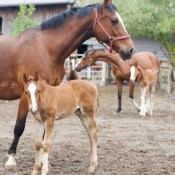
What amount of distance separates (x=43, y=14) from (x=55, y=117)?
21.4 m

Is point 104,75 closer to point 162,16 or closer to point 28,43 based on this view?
point 162,16

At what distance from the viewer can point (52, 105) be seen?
5461mm

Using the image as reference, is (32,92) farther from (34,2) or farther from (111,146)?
(34,2)

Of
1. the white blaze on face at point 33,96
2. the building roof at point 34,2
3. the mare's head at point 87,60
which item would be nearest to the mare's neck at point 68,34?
the white blaze on face at point 33,96

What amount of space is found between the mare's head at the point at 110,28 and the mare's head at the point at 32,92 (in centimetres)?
144

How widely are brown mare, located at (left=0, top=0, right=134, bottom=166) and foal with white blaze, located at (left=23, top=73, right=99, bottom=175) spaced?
390 mm

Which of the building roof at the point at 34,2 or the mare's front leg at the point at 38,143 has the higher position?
the building roof at the point at 34,2

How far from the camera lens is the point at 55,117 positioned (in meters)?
5.63

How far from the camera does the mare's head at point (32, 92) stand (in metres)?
4.92

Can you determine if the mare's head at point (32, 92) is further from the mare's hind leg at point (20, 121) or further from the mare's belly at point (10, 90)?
the mare's belly at point (10, 90)

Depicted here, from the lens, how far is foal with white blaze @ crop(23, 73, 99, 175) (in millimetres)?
5104

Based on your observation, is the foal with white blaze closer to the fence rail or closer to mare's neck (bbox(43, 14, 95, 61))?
mare's neck (bbox(43, 14, 95, 61))

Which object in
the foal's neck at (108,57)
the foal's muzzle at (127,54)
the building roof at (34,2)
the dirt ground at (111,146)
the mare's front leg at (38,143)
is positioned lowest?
the dirt ground at (111,146)

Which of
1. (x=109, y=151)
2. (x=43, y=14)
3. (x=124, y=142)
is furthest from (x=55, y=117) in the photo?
(x=43, y=14)
